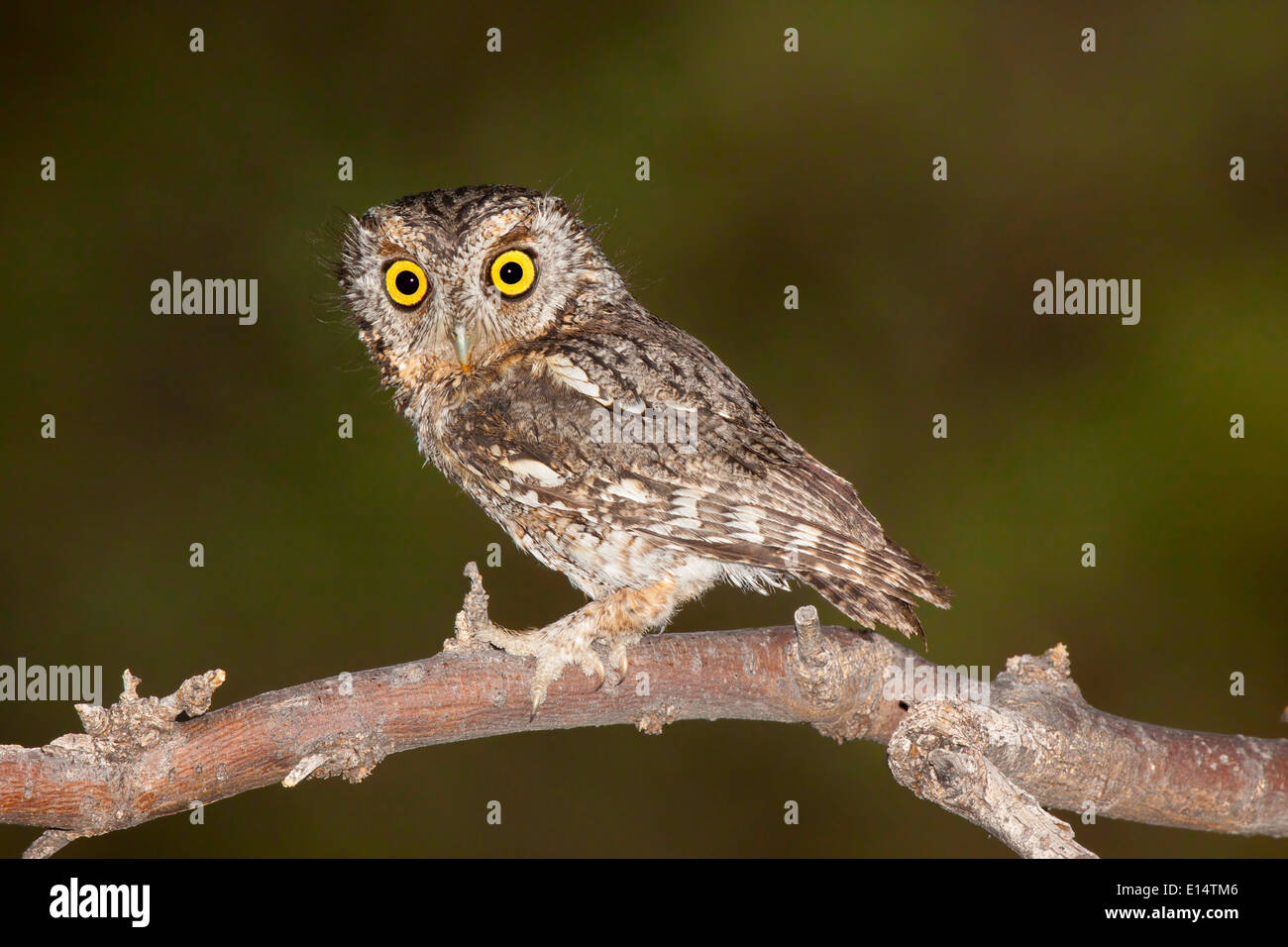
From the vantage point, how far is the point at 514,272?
251cm

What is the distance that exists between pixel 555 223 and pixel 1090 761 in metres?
1.75

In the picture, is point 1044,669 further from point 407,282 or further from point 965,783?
point 407,282

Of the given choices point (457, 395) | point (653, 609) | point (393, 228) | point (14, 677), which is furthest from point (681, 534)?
point (14, 677)

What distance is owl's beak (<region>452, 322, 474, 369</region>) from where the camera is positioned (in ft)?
8.01

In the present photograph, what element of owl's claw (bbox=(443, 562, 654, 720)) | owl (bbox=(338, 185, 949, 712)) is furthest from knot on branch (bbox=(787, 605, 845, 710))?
owl's claw (bbox=(443, 562, 654, 720))

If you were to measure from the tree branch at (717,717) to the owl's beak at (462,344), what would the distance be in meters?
0.64

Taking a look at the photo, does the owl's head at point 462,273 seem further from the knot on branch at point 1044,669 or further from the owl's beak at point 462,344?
the knot on branch at point 1044,669

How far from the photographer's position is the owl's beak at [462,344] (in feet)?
8.01

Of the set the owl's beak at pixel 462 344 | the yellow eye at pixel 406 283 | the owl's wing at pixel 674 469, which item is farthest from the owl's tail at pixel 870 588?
the yellow eye at pixel 406 283

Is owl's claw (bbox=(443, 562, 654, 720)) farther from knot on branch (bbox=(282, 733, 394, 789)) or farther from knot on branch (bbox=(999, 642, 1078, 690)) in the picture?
knot on branch (bbox=(999, 642, 1078, 690))

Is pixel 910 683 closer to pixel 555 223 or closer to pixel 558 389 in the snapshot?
pixel 558 389

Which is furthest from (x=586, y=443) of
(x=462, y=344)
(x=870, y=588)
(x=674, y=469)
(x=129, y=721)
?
(x=129, y=721)

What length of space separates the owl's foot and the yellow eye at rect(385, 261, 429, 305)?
0.68m

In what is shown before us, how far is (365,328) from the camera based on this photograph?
2.73 meters
